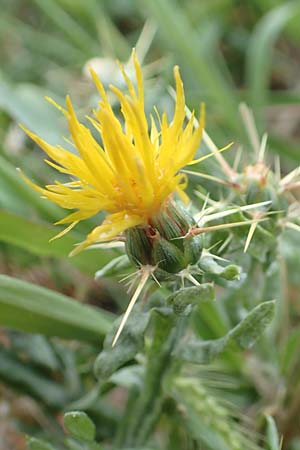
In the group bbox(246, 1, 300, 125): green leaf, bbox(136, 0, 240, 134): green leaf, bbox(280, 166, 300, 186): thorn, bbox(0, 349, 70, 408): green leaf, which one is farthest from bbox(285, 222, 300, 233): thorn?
bbox(246, 1, 300, 125): green leaf

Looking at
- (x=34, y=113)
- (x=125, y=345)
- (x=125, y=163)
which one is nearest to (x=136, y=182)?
(x=125, y=163)

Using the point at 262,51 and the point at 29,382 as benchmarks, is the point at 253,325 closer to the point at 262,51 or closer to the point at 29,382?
the point at 29,382

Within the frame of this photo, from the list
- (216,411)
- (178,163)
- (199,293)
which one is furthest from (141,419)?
(178,163)

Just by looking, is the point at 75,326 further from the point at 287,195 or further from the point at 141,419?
the point at 287,195

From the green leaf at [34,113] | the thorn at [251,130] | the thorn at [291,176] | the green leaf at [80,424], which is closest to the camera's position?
the green leaf at [80,424]

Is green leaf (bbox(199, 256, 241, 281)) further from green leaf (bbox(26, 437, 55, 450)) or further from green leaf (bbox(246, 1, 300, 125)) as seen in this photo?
green leaf (bbox(246, 1, 300, 125))

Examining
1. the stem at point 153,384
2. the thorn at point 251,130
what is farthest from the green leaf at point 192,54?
the stem at point 153,384

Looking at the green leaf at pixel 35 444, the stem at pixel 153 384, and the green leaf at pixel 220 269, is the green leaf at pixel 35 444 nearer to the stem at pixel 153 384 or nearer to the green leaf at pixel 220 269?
the stem at pixel 153 384
